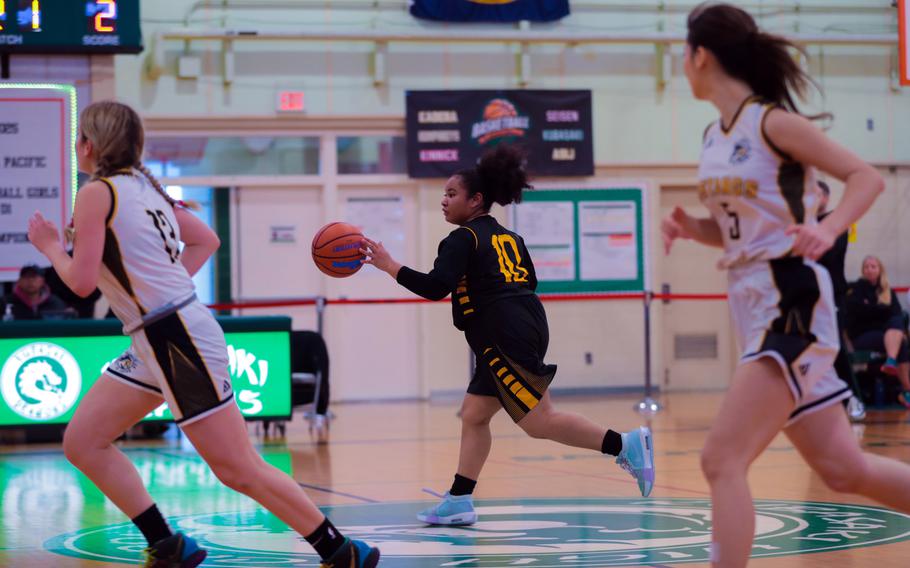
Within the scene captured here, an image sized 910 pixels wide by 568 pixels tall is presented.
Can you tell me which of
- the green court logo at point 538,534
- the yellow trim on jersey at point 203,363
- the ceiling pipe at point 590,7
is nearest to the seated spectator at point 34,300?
the ceiling pipe at point 590,7

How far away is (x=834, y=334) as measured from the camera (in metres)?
3.34

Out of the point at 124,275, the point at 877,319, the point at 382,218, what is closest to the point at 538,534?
the point at 124,275

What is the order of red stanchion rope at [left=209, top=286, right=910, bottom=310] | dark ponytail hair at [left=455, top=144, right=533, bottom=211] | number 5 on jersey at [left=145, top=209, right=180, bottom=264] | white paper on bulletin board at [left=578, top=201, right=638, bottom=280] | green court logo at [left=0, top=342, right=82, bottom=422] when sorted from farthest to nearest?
white paper on bulletin board at [left=578, top=201, right=638, bottom=280], red stanchion rope at [left=209, top=286, right=910, bottom=310], green court logo at [left=0, top=342, right=82, bottom=422], dark ponytail hair at [left=455, top=144, right=533, bottom=211], number 5 on jersey at [left=145, top=209, right=180, bottom=264]

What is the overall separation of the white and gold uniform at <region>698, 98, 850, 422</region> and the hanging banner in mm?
11726

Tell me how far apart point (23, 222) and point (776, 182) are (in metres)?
10.1

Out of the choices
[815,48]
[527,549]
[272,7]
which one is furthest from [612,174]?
[527,549]

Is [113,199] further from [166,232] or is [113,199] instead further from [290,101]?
[290,101]

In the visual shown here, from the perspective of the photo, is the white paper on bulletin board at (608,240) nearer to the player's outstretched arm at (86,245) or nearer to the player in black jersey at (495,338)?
the player in black jersey at (495,338)

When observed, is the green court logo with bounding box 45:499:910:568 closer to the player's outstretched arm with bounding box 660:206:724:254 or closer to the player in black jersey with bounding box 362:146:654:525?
the player in black jersey with bounding box 362:146:654:525

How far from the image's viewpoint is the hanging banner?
48.6 ft

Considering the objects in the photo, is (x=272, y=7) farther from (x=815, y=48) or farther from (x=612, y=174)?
(x=815, y=48)

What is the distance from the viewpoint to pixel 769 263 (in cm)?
334

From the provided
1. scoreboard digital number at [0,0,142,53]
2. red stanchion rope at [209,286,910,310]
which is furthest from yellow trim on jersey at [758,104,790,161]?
scoreboard digital number at [0,0,142,53]

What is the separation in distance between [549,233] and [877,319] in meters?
4.14
